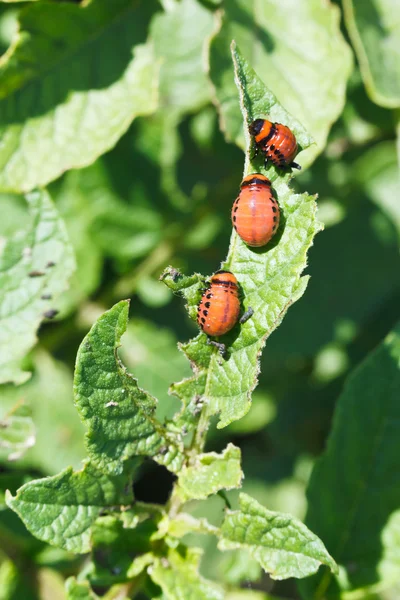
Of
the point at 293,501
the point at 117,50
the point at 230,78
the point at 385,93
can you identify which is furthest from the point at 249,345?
the point at 293,501

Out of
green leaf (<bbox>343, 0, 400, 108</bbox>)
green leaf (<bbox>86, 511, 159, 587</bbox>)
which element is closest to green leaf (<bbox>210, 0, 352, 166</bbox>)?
green leaf (<bbox>343, 0, 400, 108</bbox>)

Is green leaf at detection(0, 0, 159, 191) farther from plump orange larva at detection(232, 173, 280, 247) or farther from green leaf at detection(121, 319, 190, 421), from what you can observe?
green leaf at detection(121, 319, 190, 421)

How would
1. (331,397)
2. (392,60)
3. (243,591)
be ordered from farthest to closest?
(331,397), (392,60), (243,591)

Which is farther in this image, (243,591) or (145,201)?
(145,201)

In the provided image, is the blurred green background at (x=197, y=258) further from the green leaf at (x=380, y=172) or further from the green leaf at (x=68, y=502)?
the green leaf at (x=68, y=502)

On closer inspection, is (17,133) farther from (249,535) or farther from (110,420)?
(249,535)

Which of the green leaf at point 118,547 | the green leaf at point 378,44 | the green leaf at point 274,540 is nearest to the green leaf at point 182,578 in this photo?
the green leaf at point 118,547
